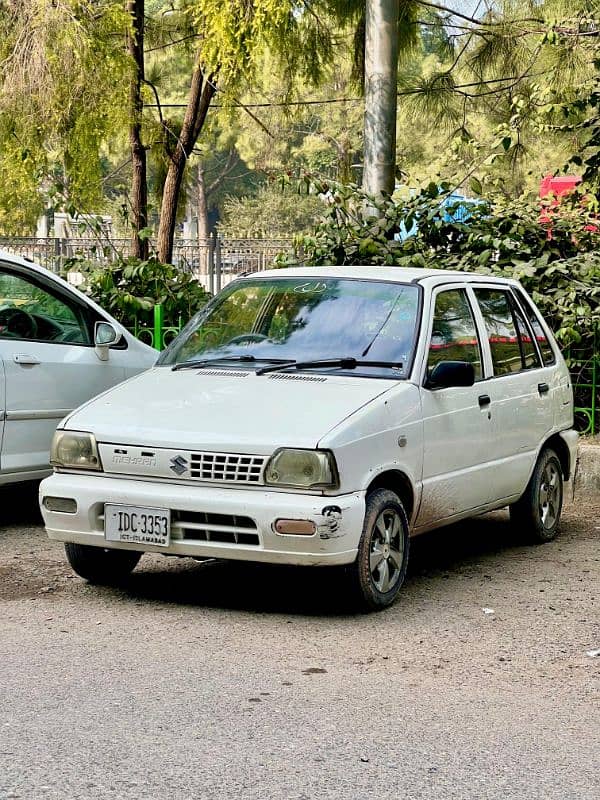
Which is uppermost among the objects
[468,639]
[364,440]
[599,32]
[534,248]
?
[599,32]

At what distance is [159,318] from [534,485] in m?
4.47

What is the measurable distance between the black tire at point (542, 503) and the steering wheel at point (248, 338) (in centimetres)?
204

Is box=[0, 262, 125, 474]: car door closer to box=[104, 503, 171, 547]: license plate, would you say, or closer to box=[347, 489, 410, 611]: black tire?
box=[104, 503, 171, 547]: license plate

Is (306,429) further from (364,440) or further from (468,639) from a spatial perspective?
(468,639)

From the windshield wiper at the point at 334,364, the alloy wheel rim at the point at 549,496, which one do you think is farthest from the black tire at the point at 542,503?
the windshield wiper at the point at 334,364

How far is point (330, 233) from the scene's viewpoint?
38.2 ft

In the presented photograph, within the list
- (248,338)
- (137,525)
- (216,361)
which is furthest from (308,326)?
(137,525)

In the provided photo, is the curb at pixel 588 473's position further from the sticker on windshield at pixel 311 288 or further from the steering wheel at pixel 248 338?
the steering wheel at pixel 248 338

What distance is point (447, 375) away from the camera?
22.8ft

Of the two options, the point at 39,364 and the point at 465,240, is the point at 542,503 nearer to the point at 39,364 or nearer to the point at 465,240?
the point at 39,364

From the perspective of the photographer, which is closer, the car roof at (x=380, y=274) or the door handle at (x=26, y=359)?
the car roof at (x=380, y=274)

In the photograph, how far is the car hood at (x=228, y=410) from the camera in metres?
6.16

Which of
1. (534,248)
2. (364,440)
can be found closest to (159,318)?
(534,248)

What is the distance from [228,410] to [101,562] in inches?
43.9
